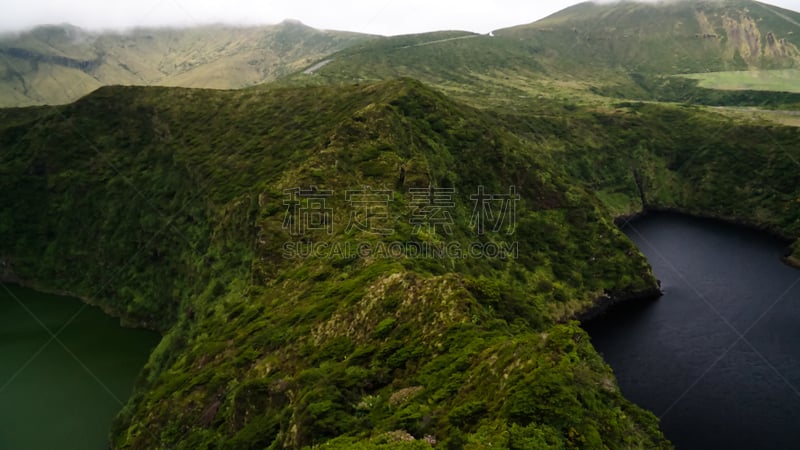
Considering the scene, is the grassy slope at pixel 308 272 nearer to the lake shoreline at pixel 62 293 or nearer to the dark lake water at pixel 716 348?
the lake shoreline at pixel 62 293

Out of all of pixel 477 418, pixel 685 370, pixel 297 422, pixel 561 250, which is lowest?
pixel 685 370

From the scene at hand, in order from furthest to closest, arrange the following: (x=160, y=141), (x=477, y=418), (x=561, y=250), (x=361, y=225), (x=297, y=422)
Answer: (x=160, y=141) < (x=561, y=250) < (x=361, y=225) < (x=297, y=422) < (x=477, y=418)

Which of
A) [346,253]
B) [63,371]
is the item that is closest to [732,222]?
[346,253]

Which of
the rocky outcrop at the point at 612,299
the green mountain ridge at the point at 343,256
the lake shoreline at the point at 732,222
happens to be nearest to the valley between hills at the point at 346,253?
the green mountain ridge at the point at 343,256

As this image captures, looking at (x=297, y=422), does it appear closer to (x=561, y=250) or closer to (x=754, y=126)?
(x=561, y=250)

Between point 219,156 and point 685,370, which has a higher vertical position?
point 219,156

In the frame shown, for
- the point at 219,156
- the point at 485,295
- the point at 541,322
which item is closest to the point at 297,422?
the point at 485,295
